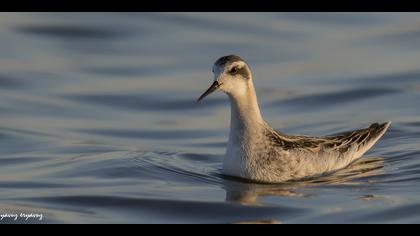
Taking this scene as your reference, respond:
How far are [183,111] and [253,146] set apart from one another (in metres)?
5.58

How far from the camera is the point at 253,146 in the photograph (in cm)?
1588

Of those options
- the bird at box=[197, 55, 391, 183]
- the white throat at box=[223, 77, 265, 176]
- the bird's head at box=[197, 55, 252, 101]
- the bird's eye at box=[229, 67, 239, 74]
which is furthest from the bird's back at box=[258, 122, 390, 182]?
the bird's eye at box=[229, 67, 239, 74]

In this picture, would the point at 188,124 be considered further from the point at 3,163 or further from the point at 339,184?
the point at 339,184

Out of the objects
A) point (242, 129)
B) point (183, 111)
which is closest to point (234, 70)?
point (242, 129)

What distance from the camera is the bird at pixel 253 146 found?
15.8 meters

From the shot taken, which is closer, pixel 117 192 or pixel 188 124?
pixel 117 192

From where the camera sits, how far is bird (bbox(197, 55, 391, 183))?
15758mm

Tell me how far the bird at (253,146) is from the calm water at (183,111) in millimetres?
266

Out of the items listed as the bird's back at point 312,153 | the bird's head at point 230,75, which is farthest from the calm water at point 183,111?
the bird's head at point 230,75

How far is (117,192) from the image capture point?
15.3 m

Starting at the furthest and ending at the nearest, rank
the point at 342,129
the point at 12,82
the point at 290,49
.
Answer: the point at 290,49
the point at 12,82
the point at 342,129
